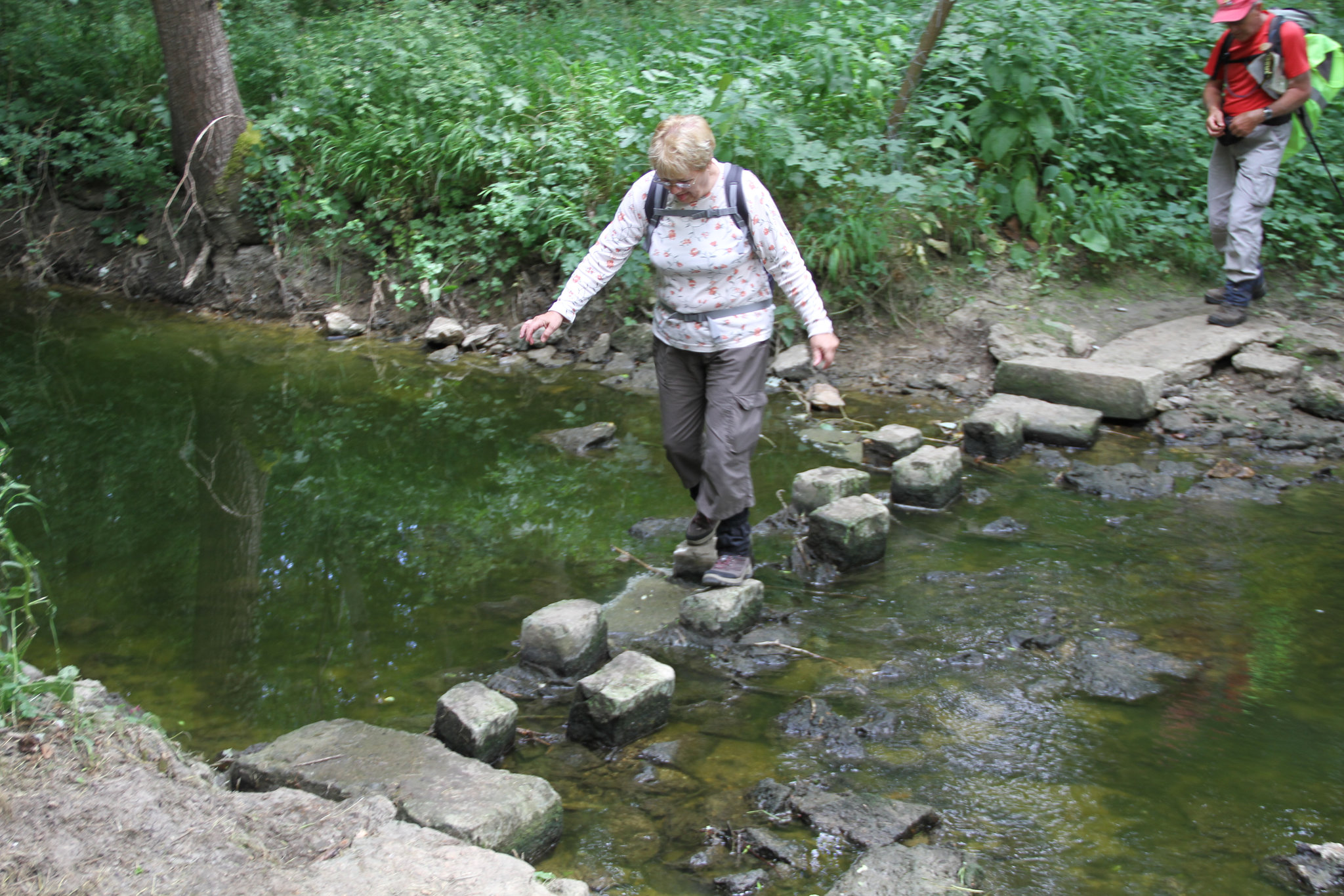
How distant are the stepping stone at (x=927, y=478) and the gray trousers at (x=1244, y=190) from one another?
3.23m

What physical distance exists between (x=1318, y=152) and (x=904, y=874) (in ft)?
22.3

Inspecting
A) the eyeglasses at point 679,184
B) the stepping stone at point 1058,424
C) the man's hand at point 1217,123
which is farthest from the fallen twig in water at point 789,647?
the man's hand at point 1217,123

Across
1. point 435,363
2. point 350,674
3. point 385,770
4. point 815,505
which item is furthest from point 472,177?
point 385,770

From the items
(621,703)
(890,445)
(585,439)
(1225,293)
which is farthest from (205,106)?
(1225,293)

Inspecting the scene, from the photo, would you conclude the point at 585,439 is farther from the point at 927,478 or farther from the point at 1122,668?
the point at 1122,668

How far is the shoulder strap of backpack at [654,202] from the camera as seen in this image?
12.6 feet

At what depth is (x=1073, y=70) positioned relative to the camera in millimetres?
8117

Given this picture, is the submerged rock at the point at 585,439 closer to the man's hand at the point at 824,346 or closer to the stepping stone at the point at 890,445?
the stepping stone at the point at 890,445

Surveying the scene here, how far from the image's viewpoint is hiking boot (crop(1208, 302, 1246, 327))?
700 cm

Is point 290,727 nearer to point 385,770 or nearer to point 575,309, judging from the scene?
point 385,770

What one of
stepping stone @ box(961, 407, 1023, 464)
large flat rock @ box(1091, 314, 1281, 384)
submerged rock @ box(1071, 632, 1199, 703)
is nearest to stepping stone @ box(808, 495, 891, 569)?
submerged rock @ box(1071, 632, 1199, 703)

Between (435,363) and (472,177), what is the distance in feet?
6.30

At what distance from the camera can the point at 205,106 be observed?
9.18 meters

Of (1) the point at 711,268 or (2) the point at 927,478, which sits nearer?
(1) the point at 711,268
